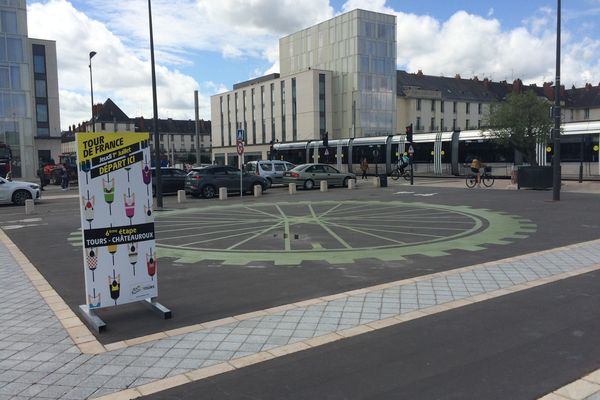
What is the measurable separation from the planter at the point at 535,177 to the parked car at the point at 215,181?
12482 millimetres

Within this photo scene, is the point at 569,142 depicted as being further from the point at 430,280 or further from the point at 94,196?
the point at 94,196

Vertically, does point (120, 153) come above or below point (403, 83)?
below

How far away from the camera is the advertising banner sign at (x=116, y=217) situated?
5.44 m

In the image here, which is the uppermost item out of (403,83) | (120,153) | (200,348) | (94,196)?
(403,83)

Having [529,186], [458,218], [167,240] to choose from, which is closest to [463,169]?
[529,186]

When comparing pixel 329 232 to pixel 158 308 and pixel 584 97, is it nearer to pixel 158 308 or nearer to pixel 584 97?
pixel 158 308

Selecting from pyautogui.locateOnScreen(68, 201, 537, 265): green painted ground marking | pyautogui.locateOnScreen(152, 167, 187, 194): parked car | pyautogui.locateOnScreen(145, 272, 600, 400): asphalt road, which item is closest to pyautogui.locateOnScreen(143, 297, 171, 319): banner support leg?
pyautogui.locateOnScreen(145, 272, 600, 400): asphalt road

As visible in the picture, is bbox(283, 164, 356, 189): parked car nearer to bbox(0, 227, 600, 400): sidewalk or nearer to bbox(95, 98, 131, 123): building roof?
bbox(0, 227, 600, 400): sidewalk

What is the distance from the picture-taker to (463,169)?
34.9m

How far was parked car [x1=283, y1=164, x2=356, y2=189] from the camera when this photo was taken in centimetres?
2873

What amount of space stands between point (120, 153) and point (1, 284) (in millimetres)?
3561

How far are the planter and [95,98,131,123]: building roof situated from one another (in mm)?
109121

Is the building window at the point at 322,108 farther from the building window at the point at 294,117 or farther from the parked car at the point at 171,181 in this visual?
the parked car at the point at 171,181

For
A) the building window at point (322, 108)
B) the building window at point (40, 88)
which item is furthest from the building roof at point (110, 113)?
the building window at point (322, 108)
